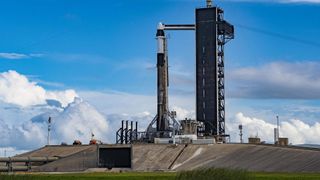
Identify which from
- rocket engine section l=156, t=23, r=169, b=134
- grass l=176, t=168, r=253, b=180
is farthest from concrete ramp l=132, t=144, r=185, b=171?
grass l=176, t=168, r=253, b=180

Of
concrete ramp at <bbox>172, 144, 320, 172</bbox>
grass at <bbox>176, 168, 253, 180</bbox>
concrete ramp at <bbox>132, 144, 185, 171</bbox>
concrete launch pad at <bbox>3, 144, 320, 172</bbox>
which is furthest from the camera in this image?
concrete ramp at <bbox>132, 144, 185, 171</bbox>

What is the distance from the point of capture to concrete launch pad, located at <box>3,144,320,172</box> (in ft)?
356

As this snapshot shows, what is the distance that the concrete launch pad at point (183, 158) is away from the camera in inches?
4272

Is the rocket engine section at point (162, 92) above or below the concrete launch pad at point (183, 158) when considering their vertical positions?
above

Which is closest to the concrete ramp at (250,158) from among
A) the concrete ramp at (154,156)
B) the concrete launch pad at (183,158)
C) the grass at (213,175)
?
the concrete launch pad at (183,158)

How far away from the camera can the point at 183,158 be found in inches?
4995

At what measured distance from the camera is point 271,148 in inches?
4683

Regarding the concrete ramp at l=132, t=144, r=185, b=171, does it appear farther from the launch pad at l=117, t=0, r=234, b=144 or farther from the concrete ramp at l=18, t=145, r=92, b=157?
the concrete ramp at l=18, t=145, r=92, b=157

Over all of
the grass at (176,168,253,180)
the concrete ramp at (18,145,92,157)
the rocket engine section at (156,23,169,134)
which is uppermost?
the rocket engine section at (156,23,169,134)

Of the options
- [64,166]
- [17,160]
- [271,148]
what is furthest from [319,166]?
[17,160]

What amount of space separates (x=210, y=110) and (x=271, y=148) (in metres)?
31.4

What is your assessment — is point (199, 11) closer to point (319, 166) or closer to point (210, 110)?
point (210, 110)

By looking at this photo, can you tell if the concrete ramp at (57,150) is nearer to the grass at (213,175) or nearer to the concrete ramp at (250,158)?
the concrete ramp at (250,158)

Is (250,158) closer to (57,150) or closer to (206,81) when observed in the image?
(206,81)
